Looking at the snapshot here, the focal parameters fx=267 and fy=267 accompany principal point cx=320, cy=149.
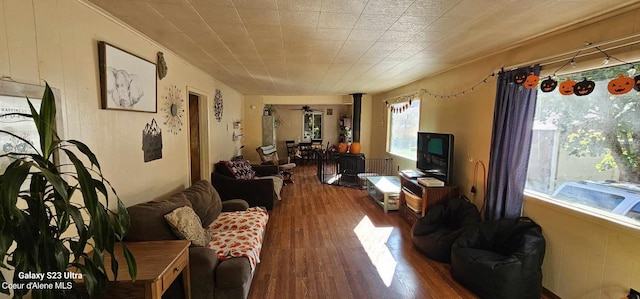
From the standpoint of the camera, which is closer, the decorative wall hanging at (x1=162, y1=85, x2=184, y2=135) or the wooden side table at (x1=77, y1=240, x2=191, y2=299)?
the wooden side table at (x1=77, y1=240, x2=191, y2=299)

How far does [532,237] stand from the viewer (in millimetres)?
2297

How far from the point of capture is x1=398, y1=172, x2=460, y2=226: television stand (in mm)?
3465

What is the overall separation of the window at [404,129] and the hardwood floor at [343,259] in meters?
1.58

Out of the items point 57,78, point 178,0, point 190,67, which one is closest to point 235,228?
point 57,78

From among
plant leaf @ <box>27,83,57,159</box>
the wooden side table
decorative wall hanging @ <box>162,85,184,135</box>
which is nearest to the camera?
plant leaf @ <box>27,83,57,159</box>

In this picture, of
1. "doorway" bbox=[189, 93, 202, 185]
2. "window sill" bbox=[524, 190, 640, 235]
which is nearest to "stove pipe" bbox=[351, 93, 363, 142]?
"doorway" bbox=[189, 93, 202, 185]

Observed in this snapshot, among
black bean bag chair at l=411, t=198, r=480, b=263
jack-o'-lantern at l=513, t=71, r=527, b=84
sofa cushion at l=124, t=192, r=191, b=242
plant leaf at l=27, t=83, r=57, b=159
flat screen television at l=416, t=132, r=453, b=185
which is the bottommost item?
black bean bag chair at l=411, t=198, r=480, b=263

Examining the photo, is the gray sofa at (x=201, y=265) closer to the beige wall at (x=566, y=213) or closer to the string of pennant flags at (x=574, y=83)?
the beige wall at (x=566, y=213)

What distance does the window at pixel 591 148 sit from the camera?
1.86 metres

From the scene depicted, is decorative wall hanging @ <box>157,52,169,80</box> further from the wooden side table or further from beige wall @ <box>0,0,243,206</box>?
the wooden side table

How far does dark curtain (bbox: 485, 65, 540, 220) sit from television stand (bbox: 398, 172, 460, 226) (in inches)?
25.1

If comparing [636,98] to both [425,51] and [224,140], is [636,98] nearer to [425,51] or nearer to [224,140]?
[425,51]

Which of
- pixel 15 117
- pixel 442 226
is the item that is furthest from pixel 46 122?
pixel 442 226

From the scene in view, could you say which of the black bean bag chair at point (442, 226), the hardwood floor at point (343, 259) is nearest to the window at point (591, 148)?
the black bean bag chair at point (442, 226)
